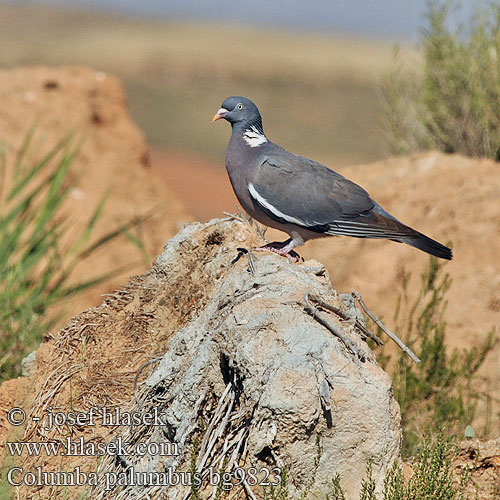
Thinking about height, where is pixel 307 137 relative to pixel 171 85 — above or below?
below

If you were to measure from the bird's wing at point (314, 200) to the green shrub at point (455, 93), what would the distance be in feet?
15.8

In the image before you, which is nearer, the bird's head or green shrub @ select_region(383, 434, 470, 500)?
green shrub @ select_region(383, 434, 470, 500)

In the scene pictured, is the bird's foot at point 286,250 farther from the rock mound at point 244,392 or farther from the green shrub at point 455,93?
the green shrub at point 455,93

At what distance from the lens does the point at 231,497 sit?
329cm

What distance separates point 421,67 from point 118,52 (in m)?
52.2

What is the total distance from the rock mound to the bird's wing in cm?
88

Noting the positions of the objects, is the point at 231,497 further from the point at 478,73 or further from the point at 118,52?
the point at 118,52

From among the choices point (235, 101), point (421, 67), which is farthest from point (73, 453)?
point (421, 67)

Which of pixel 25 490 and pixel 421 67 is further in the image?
pixel 421 67

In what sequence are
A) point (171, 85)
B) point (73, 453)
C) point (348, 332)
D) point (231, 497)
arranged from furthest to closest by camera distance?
point (171, 85) < point (73, 453) < point (348, 332) < point (231, 497)

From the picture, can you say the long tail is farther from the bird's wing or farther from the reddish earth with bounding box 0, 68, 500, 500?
the reddish earth with bounding box 0, 68, 500, 500

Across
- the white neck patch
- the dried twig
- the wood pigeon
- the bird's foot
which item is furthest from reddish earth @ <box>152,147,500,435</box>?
the dried twig

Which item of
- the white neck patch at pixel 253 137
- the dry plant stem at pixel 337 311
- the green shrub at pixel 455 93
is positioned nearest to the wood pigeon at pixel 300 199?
the white neck patch at pixel 253 137

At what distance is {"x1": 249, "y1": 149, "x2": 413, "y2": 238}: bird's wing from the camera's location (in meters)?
5.00
